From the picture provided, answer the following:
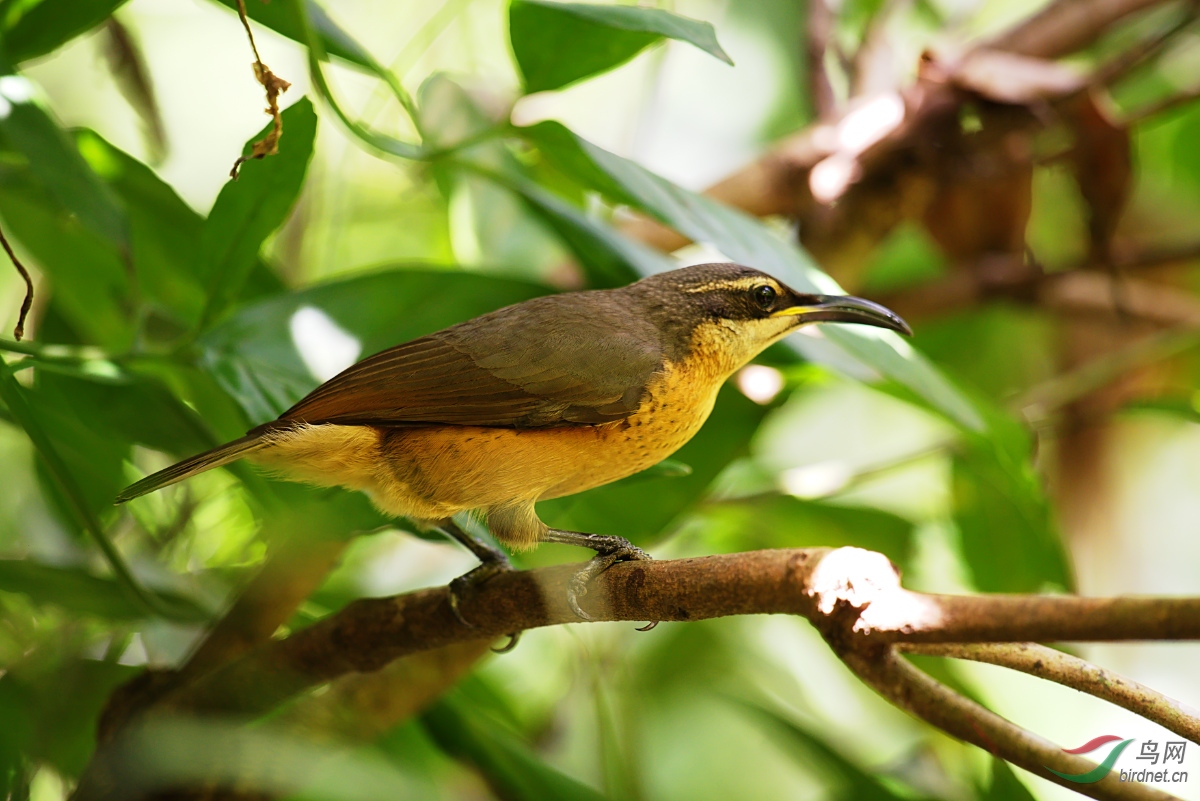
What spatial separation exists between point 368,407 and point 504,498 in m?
0.37

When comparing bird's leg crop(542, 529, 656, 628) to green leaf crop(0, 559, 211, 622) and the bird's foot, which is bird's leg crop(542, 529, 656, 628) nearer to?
the bird's foot

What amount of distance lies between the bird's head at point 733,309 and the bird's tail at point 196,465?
3.57 ft

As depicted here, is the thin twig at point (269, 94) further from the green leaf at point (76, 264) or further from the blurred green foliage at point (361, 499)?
the green leaf at point (76, 264)

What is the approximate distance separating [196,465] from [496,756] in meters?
1.17

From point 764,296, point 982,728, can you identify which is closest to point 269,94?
point 764,296

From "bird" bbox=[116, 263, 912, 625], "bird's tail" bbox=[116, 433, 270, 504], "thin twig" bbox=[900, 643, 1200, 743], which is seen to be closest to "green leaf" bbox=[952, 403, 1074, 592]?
"bird" bbox=[116, 263, 912, 625]

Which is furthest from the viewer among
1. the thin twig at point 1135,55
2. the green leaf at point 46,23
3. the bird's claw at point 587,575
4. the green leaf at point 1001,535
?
the thin twig at point 1135,55

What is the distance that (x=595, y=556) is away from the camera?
7.21ft

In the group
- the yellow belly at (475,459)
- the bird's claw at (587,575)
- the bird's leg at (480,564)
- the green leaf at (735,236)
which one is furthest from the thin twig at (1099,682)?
the bird's leg at (480,564)

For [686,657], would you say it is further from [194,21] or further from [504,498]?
[194,21]

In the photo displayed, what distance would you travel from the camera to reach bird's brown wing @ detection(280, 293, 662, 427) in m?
2.35

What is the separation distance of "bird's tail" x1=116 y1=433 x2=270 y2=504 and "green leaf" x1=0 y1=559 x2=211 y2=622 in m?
0.36

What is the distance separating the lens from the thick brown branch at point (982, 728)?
1760mm

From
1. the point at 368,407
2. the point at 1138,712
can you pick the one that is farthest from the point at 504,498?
the point at 1138,712
